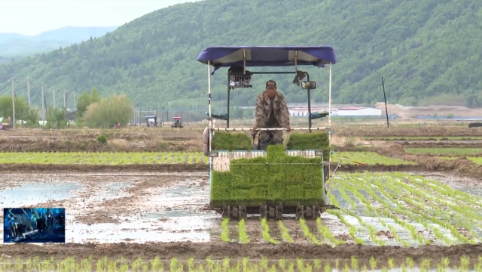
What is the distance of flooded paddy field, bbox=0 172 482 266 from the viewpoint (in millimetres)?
11172

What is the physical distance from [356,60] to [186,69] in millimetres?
34801

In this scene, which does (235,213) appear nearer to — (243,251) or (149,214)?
(149,214)

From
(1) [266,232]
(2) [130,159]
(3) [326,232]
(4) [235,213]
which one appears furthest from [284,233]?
(2) [130,159]

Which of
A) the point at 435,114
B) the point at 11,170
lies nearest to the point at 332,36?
the point at 435,114

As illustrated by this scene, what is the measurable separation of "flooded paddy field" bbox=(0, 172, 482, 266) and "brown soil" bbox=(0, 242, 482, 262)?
0.01 metres

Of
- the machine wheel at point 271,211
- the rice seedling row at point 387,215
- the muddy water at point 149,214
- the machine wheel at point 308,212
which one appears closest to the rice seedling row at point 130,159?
the muddy water at point 149,214

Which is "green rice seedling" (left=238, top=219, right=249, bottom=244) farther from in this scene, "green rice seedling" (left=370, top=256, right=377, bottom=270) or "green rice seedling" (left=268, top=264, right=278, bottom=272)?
"green rice seedling" (left=370, top=256, right=377, bottom=270)

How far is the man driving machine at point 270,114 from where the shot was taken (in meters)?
15.4

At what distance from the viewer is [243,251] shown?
1114cm

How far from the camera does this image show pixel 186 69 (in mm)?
171750

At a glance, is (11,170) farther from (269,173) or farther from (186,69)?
(186,69)

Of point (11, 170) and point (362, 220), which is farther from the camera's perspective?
point (11, 170)

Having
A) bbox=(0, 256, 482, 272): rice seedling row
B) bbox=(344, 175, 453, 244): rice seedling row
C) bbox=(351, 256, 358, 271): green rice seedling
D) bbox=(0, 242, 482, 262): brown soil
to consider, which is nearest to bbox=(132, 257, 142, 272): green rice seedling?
bbox=(0, 256, 482, 272): rice seedling row

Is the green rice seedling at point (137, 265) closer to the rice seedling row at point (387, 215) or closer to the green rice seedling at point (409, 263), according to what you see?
the green rice seedling at point (409, 263)
